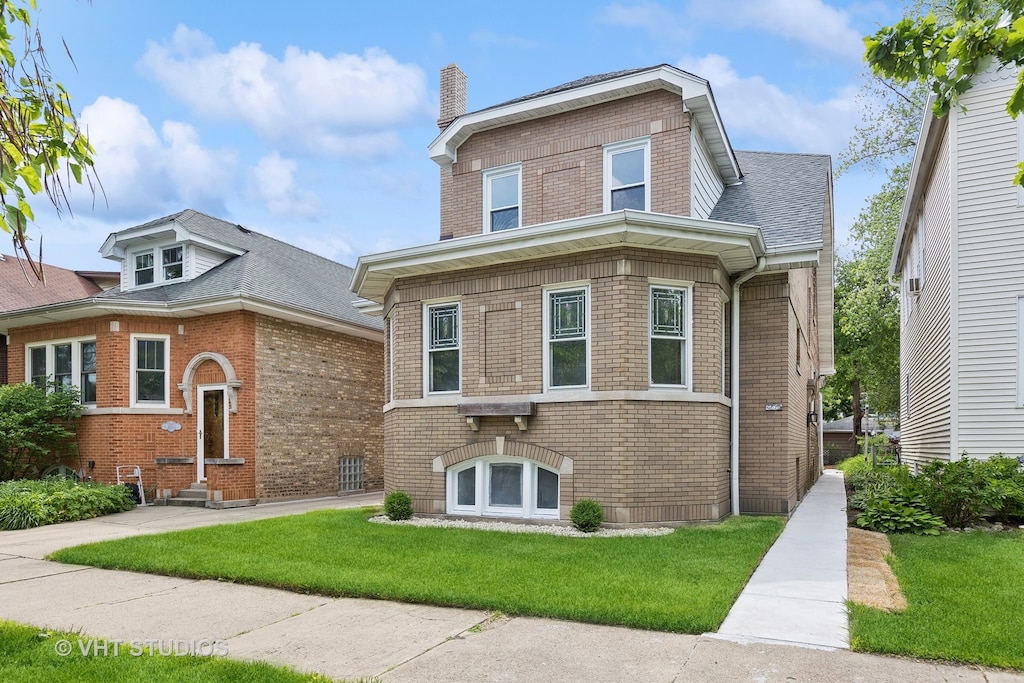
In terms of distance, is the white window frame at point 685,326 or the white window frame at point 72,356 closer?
the white window frame at point 685,326

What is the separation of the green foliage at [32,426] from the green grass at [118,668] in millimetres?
11460

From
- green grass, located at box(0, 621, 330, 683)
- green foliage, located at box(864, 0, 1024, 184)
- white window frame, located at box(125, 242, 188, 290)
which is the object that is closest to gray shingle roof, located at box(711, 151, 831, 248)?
green foliage, located at box(864, 0, 1024, 184)

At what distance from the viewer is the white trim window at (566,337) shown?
10.5m

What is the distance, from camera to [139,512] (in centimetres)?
1412

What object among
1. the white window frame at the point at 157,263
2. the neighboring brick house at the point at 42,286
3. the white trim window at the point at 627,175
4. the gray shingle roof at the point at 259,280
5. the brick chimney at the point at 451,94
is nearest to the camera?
the white trim window at the point at 627,175

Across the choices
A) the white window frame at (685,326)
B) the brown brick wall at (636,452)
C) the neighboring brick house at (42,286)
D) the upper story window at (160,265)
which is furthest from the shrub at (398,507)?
the neighboring brick house at (42,286)

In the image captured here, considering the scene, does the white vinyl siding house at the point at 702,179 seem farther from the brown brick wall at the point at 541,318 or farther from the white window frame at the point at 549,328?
the white window frame at the point at 549,328

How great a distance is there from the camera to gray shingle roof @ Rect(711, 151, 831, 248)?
11570mm

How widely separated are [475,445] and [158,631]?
19.0 ft

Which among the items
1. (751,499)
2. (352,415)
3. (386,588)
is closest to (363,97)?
(352,415)

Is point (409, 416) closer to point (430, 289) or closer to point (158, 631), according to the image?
point (430, 289)

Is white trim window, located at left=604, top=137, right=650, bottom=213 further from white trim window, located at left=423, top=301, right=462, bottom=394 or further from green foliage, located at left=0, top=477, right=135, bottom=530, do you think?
green foliage, located at left=0, top=477, right=135, bottom=530

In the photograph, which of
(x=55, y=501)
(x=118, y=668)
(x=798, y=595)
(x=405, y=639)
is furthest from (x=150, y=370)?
Answer: (x=798, y=595)

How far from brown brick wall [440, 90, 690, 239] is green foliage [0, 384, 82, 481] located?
915 centimetres
